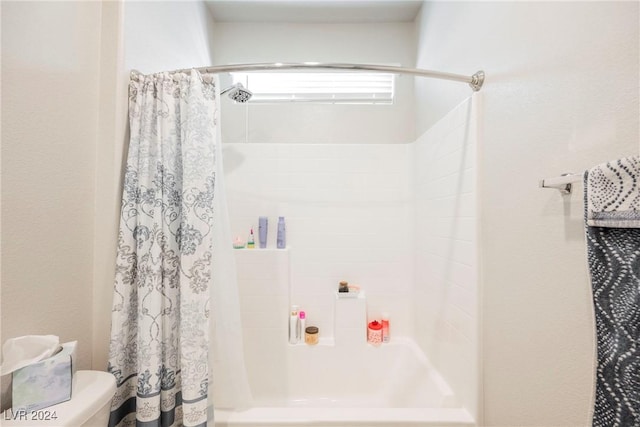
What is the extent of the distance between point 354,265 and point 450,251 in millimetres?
701

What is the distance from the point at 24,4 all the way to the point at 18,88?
0.24 m

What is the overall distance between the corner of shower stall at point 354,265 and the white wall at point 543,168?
23cm

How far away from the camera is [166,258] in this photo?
0.98 meters

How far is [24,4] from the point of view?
751 mm

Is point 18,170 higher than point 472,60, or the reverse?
point 472,60

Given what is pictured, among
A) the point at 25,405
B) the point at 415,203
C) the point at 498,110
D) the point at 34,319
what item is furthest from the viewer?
the point at 415,203

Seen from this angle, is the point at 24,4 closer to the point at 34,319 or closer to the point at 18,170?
the point at 18,170

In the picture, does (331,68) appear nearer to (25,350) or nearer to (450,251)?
(450,251)

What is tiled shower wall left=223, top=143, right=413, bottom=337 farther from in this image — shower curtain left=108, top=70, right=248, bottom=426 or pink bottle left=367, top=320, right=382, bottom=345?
shower curtain left=108, top=70, right=248, bottom=426

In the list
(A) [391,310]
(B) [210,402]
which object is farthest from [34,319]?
(A) [391,310]

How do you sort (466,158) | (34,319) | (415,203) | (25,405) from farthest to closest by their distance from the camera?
(415,203)
(466,158)
(34,319)
(25,405)

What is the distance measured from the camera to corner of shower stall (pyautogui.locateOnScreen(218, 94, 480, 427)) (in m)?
1.38

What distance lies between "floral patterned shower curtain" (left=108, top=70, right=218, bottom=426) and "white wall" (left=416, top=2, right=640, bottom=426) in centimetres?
103

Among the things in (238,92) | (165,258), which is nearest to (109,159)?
(165,258)
